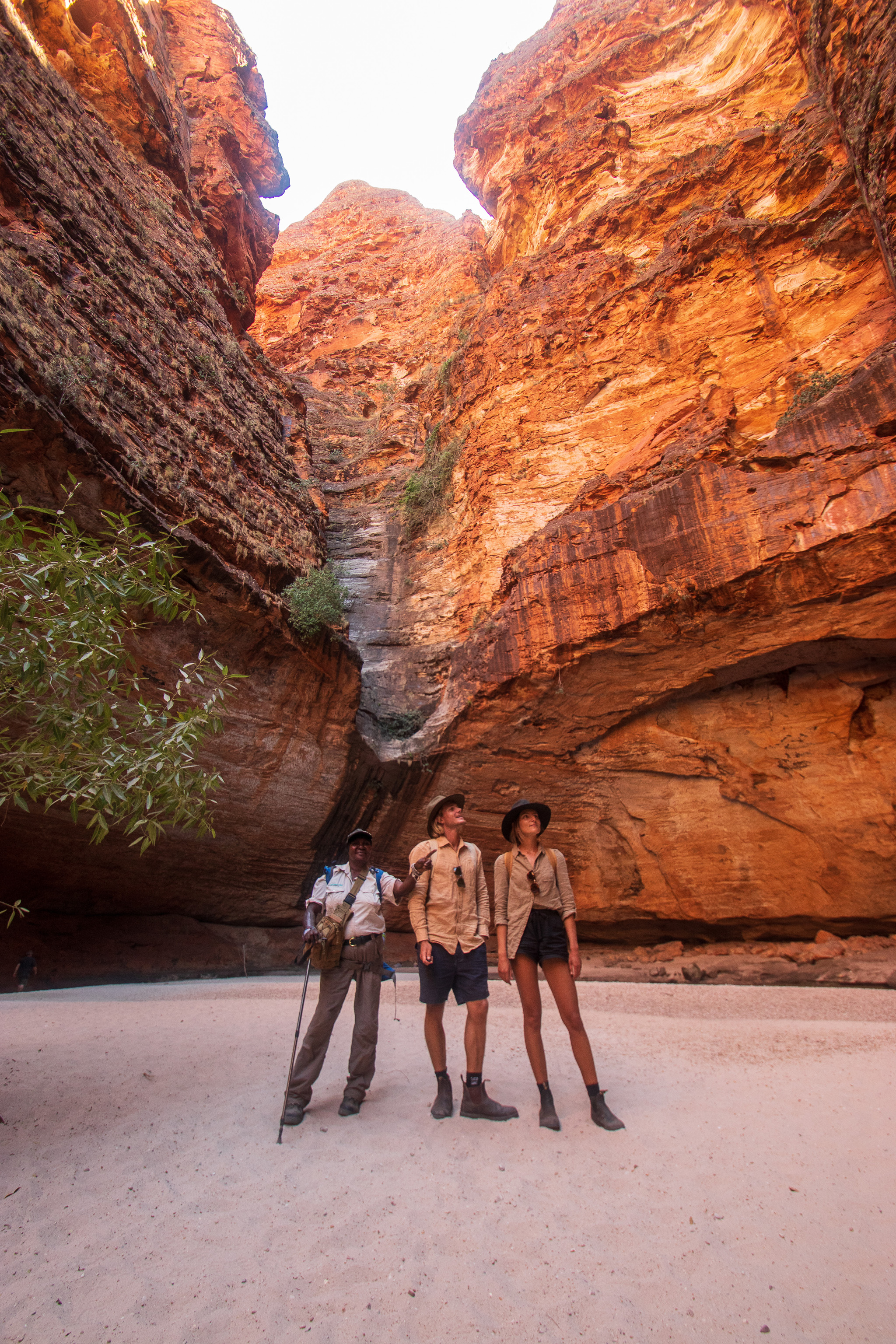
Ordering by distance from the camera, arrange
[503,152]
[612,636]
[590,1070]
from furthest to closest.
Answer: [503,152] < [612,636] < [590,1070]

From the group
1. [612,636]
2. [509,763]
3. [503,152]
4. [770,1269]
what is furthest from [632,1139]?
[503,152]

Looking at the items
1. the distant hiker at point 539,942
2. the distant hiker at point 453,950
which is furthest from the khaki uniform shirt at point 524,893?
the distant hiker at point 453,950

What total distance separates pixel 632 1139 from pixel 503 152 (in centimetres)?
2860

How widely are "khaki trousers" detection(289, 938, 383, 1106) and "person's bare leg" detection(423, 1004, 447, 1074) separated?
294 millimetres

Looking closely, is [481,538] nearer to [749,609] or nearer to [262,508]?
[262,508]

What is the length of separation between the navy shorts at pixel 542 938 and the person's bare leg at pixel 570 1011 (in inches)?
1.6

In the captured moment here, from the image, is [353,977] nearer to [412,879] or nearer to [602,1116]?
[412,879]

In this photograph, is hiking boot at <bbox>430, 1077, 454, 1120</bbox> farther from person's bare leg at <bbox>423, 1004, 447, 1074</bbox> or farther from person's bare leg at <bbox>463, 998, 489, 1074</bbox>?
person's bare leg at <bbox>463, 998, 489, 1074</bbox>

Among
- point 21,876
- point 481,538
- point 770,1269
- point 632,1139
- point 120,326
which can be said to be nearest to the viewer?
point 770,1269

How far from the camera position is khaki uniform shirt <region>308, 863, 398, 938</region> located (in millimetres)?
3486

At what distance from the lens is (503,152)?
21672 millimetres

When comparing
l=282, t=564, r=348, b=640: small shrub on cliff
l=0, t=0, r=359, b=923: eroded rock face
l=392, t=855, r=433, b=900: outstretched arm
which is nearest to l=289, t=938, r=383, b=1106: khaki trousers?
l=392, t=855, r=433, b=900: outstretched arm

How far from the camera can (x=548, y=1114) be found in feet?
9.64

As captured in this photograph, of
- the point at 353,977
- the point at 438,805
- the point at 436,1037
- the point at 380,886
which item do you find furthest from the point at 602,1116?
the point at 438,805
